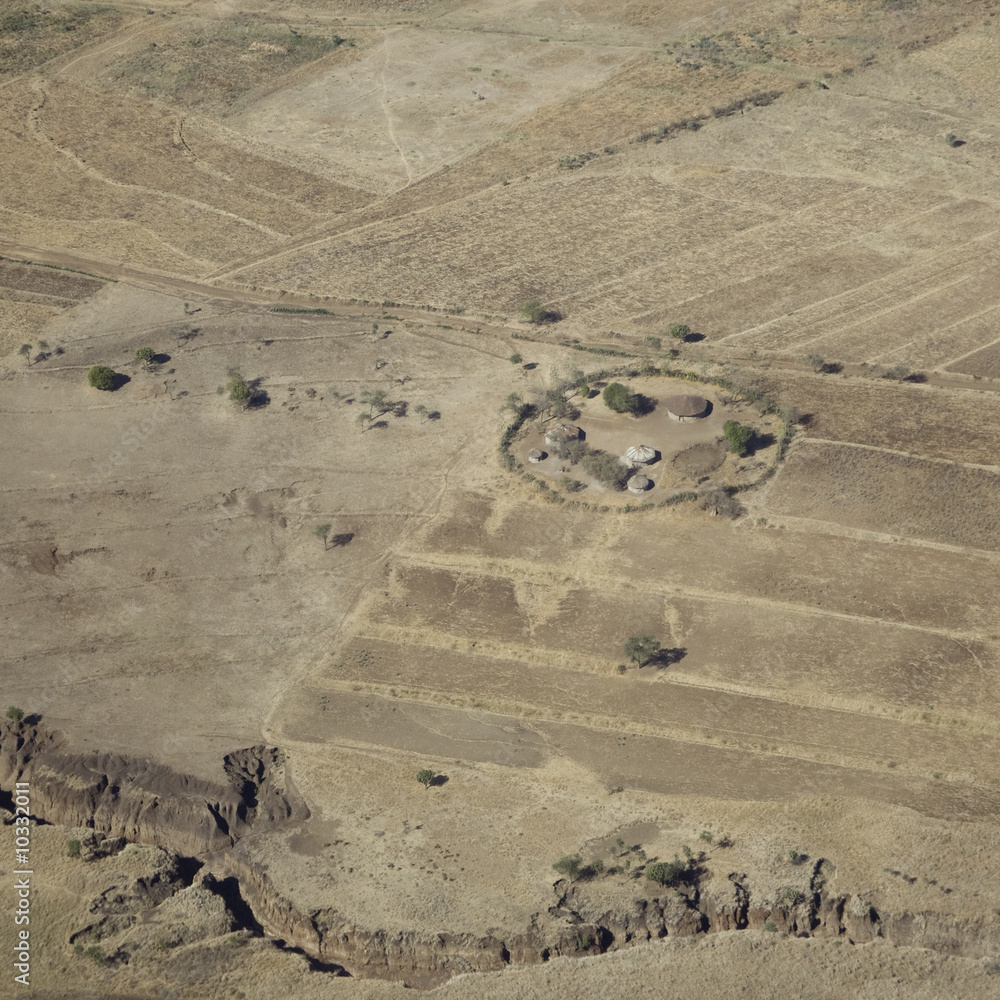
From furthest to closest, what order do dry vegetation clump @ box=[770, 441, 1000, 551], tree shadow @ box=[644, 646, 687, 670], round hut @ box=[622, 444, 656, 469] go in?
round hut @ box=[622, 444, 656, 469] < dry vegetation clump @ box=[770, 441, 1000, 551] < tree shadow @ box=[644, 646, 687, 670]

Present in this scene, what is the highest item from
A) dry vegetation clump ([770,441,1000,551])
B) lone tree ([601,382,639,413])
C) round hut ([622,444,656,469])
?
lone tree ([601,382,639,413])

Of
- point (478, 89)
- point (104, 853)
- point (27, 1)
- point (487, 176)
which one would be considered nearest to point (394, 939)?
point (104, 853)

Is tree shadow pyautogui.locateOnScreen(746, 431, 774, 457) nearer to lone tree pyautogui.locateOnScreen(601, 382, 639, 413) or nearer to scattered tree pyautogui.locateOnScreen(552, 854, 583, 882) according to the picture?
lone tree pyautogui.locateOnScreen(601, 382, 639, 413)

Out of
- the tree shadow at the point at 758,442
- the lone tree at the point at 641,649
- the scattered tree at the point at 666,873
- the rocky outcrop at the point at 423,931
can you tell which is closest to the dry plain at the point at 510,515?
the rocky outcrop at the point at 423,931

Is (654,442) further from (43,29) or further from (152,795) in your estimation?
(43,29)

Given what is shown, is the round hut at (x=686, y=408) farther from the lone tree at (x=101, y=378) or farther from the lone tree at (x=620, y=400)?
the lone tree at (x=101, y=378)

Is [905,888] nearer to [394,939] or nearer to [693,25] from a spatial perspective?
[394,939]

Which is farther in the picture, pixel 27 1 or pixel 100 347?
pixel 27 1

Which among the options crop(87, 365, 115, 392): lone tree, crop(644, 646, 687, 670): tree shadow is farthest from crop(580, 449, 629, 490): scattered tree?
crop(87, 365, 115, 392): lone tree
